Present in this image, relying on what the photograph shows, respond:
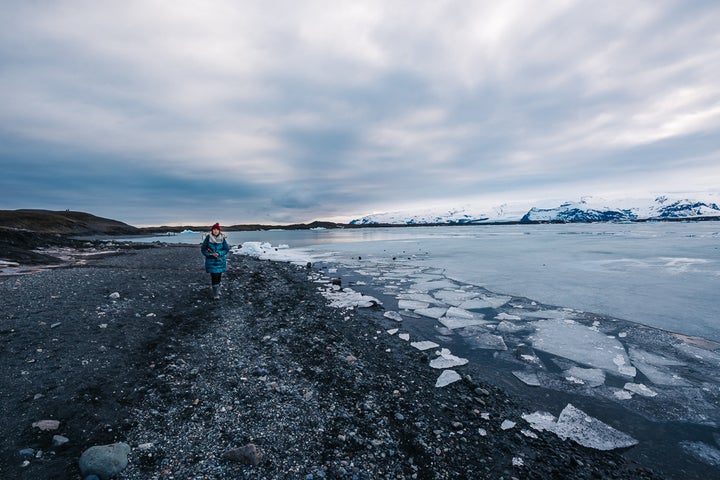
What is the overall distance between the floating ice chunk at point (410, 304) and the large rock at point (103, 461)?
7.65 meters

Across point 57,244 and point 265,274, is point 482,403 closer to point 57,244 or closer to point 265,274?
point 265,274

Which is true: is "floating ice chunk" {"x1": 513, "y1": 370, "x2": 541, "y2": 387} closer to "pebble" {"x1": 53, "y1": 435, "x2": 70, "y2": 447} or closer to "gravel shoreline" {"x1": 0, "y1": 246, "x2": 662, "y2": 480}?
"gravel shoreline" {"x1": 0, "y1": 246, "x2": 662, "y2": 480}

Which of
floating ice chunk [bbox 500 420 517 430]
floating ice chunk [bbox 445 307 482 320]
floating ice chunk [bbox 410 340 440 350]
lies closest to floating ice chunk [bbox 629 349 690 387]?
floating ice chunk [bbox 500 420 517 430]

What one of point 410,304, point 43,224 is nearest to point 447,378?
point 410,304

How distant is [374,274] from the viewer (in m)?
16.1

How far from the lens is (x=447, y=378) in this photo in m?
5.26

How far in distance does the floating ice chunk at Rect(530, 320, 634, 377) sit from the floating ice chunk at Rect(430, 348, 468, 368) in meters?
1.88

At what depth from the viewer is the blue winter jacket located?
32.1ft

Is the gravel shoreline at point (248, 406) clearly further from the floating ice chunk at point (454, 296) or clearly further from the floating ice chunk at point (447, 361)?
the floating ice chunk at point (454, 296)

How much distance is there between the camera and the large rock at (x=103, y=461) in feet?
9.38

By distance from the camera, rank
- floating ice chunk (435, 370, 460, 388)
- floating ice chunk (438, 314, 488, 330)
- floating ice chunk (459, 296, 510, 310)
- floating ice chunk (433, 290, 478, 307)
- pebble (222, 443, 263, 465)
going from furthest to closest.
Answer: floating ice chunk (433, 290, 478, 307)
floating ice chunk (459, 296, 510, 310)
floating ice chunk (438, 314, 488, 330)
floating ice chunk (435, 370, 460, 388)
pebble (222, 443, 263, 465)

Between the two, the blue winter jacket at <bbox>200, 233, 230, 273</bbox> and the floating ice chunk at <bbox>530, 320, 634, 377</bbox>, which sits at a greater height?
the blue winter jacket at <bbox>200, 233, 230, 273</bbox>

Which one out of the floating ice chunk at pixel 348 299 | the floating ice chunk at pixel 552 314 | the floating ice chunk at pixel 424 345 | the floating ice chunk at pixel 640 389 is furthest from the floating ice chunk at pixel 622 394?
the floating ice chunk at pixel 348 299

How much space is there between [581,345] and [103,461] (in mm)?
8066
